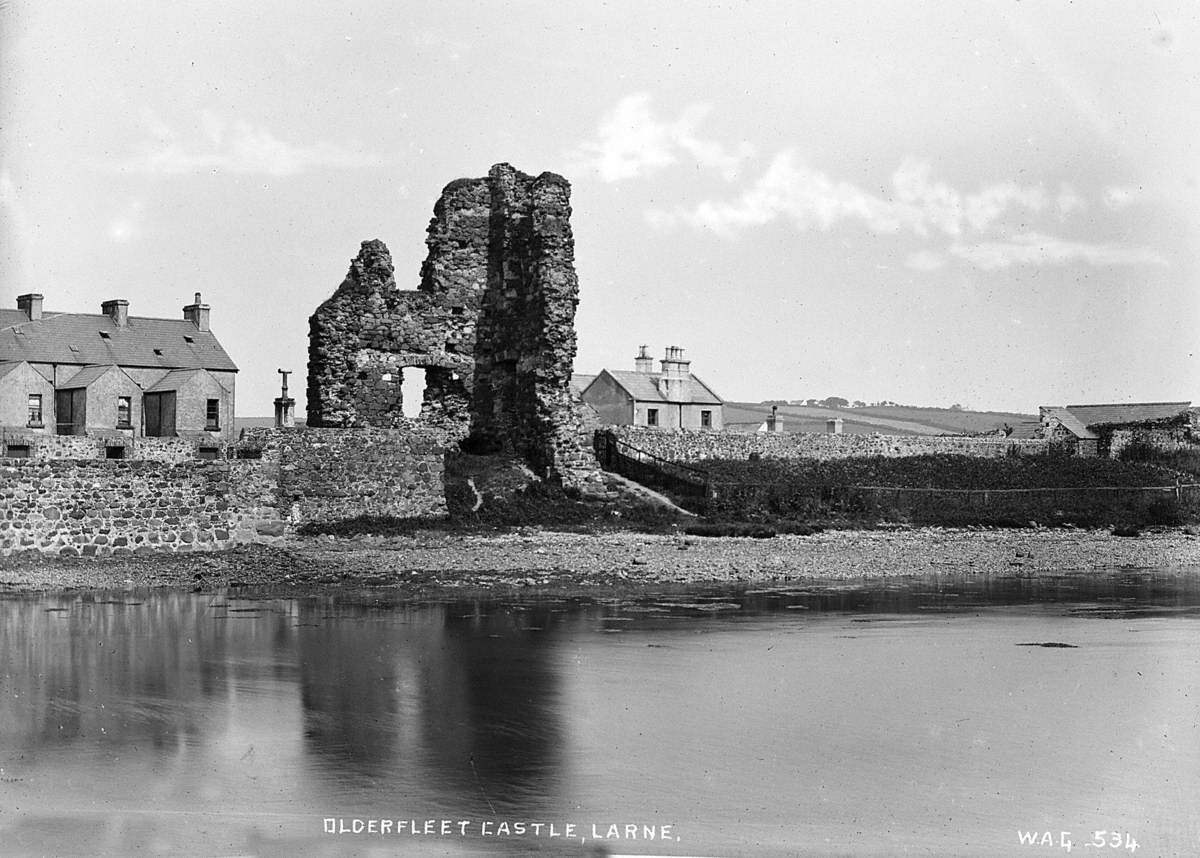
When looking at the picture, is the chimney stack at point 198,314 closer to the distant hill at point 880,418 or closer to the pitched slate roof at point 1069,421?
the distant hill at point 880,418

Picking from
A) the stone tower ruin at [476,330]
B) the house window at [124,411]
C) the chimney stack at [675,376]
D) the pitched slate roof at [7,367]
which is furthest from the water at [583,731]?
the chimney stack at [675,376]

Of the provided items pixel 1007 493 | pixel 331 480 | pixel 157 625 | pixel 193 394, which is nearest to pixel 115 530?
pixel 331 480

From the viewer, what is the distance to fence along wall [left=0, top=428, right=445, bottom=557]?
18000mm

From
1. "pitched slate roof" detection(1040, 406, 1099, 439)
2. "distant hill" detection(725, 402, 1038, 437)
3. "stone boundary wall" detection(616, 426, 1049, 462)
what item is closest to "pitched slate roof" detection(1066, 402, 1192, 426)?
"pitched slate roof" detection(1040, 406, 1099, 439)

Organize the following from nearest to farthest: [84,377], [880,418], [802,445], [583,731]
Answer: [583,731] → [802,445] → [84,377] → [880,418]

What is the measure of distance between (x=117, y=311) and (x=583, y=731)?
158 feet

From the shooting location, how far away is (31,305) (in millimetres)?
51438

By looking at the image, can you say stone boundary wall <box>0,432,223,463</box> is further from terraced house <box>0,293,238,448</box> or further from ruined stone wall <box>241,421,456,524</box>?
ruined stone wall <box>241,421,456,524</box>

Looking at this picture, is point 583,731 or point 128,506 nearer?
point 583,731

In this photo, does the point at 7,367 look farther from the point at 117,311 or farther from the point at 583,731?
the point at 583,731

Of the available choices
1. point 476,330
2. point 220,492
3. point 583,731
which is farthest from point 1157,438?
point 583,731

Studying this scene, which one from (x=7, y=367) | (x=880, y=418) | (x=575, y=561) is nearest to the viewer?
(x=575, y=561)

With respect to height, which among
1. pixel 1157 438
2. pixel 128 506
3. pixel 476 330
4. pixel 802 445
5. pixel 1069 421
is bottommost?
pixel 128 506

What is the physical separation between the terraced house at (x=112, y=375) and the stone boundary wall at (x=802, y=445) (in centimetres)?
1840
